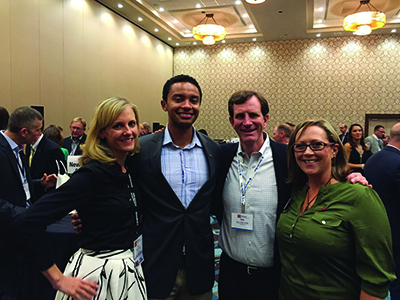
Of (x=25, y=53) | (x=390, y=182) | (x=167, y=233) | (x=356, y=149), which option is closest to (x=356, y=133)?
(x=356, y=149)

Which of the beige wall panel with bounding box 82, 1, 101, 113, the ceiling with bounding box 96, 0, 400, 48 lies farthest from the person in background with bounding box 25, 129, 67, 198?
the ceiling with bounding box 96, 0, 400, 48

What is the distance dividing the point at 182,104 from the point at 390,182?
7.49 ft

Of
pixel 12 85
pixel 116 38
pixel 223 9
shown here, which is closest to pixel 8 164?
pixel 12 85

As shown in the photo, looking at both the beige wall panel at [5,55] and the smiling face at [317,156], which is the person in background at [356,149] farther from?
the beige wall panel at [5,55]

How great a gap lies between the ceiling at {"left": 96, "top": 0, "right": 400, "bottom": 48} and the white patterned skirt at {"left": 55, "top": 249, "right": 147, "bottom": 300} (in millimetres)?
8076

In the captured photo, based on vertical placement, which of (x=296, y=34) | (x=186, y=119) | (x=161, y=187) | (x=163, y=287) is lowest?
(x=163, y=287)

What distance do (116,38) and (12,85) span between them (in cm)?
394

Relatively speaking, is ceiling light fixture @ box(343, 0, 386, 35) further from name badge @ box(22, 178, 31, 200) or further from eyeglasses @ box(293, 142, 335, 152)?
name badge @ box(22, 178, 31, 200)

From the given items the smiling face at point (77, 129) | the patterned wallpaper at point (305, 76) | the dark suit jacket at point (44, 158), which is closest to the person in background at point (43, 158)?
the dark suit jacket at point (44, 158)

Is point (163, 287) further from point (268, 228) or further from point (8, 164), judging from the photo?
point (8, 164)

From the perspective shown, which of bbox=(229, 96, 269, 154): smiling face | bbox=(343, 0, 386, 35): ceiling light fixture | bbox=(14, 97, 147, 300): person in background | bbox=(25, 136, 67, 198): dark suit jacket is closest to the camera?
bbox=(14, 97, 147, 300): person in background

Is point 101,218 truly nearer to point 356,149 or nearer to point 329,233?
point 329,233

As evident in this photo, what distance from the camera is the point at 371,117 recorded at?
11227 millimetres

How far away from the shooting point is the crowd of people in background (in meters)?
1.40
